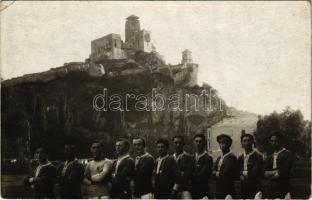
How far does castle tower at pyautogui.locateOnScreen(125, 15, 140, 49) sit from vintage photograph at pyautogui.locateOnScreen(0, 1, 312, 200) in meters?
0.02

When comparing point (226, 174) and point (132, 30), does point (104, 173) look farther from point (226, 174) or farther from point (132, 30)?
point (132, 30)

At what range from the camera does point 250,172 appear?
688 cm

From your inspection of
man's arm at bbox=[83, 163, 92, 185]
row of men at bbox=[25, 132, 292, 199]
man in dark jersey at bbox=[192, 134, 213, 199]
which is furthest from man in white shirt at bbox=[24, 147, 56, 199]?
man in dark jersey at bbox=[192, 134, 213, 199]

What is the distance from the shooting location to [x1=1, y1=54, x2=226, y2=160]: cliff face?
7211 millimetres

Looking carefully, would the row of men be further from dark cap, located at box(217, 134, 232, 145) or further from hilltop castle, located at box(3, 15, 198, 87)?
hilltop castle, located at box(3, 15, 198, 87)

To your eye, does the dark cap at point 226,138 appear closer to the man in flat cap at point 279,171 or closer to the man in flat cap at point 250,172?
the man in flat cap at point 250,172

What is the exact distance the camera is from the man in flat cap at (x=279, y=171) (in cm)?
686

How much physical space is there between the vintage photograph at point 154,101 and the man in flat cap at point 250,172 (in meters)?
0.01

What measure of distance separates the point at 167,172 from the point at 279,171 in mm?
1540

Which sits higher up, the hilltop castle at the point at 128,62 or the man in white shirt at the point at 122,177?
the hilltop castle at the point at 128,62

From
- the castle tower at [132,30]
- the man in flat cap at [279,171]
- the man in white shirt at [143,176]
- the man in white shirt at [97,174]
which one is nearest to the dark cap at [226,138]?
the man in flat cap at [279,171]

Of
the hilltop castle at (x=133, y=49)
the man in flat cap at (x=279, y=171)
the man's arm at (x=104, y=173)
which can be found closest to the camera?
the man in flat cap at (x=279, y=171)

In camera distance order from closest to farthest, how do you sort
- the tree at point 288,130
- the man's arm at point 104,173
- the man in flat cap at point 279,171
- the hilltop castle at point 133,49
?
1. the man in flat cap at point 279,171
2. the tree at point 288,130
3. the man's arm at point 104,173
4. the hilltop castle at point 133,49

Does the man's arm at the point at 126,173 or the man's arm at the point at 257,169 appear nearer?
the man's arm at the point at 257,169
